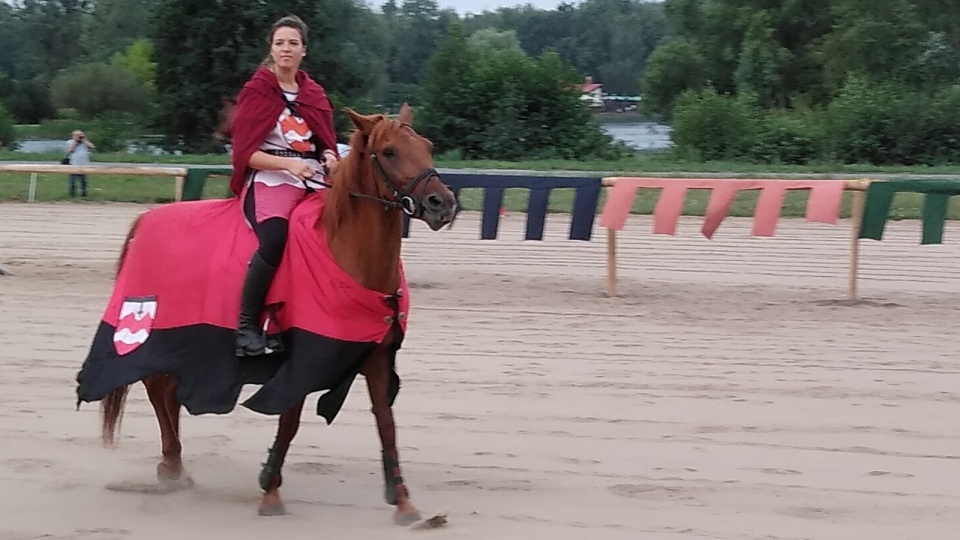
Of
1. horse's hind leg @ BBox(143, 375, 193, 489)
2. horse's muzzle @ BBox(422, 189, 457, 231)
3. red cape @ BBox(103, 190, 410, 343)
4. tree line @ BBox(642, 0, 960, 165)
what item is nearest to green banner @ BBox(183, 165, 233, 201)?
red cape @ BBox(103, 190, 410, 343)

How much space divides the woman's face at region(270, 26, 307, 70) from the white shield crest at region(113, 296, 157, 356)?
122 cm

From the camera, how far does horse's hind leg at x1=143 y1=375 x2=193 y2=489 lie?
565cm

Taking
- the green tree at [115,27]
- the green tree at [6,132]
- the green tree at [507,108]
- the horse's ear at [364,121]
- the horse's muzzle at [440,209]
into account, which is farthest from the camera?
the green tree at [115,27]

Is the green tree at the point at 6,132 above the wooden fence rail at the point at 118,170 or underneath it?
underneath

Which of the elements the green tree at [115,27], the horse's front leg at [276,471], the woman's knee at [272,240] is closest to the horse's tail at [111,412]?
the horse's front leg at [276,471]

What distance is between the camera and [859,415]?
6.57 meters

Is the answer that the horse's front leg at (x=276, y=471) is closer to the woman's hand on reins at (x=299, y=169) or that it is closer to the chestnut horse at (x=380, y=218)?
the chestnut horse at (x=380, y=218)

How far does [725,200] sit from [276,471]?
6074 mm

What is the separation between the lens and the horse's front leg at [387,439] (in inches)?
195

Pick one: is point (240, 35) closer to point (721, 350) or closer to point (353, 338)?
point (721, 350)

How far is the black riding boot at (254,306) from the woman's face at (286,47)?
2.75ft

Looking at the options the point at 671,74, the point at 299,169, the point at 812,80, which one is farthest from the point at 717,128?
the point at 299,169

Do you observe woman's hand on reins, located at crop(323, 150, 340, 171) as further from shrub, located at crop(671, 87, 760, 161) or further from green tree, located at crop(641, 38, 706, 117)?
green tree, located at crop(641, 38, 706, 117)

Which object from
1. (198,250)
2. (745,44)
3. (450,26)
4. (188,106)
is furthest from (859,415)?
(745,44)
